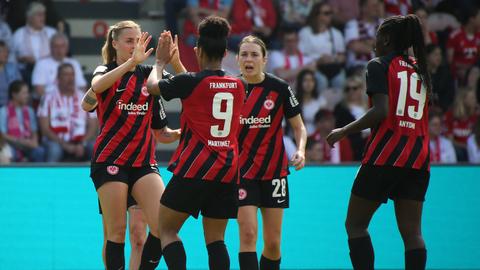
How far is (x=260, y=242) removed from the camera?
918cm

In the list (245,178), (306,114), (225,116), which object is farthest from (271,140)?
(306,114)

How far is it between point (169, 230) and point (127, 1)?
6.92 meters

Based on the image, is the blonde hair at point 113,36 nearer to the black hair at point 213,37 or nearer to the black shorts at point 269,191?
the black hair at point 213,37

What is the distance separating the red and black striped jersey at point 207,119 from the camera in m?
5.85

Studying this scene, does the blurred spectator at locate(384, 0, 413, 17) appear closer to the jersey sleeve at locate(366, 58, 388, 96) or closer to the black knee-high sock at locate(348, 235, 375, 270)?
the jersey sleeve at locate(366, 58, 388, 96)

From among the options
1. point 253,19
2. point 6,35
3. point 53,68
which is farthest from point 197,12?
point 6,35

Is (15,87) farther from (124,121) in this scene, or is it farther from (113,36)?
(124,121)

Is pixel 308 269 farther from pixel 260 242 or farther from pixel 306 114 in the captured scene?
pixel 306 114

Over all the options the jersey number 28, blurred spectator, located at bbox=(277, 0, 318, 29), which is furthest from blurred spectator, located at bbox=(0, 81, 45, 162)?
the jersey number 28

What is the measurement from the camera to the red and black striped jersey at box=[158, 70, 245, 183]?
5.85 metres

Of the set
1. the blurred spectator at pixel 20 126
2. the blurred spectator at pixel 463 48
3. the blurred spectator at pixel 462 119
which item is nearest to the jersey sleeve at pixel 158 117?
the blurred spectator at pixel 20 126

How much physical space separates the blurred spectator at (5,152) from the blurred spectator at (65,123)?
44cm

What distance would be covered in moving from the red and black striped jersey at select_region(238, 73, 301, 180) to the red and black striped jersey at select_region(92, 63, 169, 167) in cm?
83

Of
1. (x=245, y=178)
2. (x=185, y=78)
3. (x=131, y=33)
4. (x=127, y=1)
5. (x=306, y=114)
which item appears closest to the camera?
(x=185, y=78)
